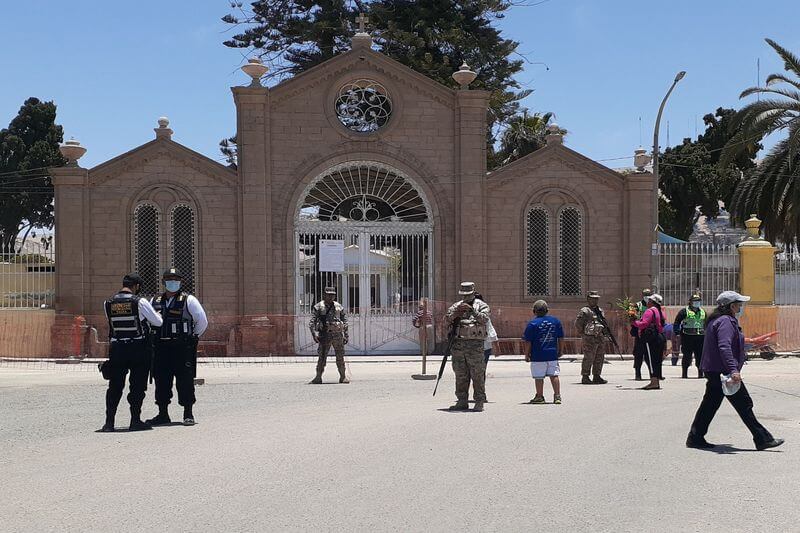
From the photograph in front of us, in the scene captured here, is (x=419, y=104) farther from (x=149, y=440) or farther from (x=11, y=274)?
(x=149, y=440)

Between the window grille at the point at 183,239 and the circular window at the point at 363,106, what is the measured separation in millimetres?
4485

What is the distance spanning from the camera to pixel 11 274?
22.7 m

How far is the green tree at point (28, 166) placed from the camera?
168 ft

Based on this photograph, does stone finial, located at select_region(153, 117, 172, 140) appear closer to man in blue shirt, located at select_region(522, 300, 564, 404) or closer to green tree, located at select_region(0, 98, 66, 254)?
man in blue shirt, located at select_region(522, 300, 564, 404)

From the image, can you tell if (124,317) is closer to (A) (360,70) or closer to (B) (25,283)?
(B) (25,283)

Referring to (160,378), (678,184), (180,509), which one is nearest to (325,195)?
(160,378)

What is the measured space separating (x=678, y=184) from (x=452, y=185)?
36.6 m

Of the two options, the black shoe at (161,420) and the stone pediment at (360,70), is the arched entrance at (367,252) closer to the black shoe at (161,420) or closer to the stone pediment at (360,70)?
the stone pediment at (360,70)

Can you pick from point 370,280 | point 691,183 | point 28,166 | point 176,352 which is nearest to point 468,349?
point 176,352

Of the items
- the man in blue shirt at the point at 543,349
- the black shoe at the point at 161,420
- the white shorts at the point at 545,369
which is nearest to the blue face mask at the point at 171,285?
the black shoe at the point at 161,420

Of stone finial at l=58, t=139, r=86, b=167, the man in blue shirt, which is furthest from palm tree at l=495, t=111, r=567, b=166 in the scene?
the man in blue shirt

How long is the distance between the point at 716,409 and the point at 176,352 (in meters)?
5.92

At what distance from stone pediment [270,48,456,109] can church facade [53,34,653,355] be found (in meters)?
0.04

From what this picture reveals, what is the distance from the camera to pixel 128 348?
1047 centimetres
